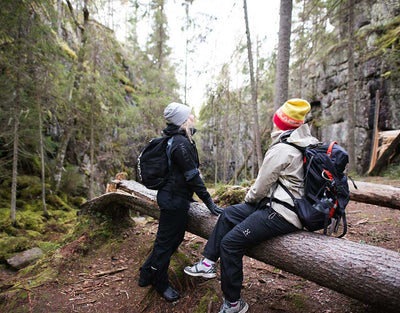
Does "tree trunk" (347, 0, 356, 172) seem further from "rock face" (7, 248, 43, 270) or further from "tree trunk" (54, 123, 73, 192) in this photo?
"tree trunk" (54, 123, 73, 192)

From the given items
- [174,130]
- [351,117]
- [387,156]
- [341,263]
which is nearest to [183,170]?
[174,130]

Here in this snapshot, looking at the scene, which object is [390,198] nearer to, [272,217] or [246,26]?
[272,217]

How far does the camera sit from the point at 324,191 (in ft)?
7.42

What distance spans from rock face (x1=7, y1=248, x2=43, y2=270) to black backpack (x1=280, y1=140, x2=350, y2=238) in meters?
6.84

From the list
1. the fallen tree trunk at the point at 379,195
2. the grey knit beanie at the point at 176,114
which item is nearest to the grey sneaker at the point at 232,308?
the grey knit beanie at the point at 176,114

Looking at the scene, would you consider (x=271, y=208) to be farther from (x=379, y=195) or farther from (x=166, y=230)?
(x=379, y=195)

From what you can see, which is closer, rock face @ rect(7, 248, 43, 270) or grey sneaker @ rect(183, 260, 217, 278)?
grey sneaker @ rect(183, 260, 217, 278)

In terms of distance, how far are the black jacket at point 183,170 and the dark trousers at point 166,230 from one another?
0.37 feet

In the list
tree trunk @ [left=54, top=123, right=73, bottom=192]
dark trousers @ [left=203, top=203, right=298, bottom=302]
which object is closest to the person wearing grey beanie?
dark trousers @ [left=203, top=203, right=298, bottom=302]

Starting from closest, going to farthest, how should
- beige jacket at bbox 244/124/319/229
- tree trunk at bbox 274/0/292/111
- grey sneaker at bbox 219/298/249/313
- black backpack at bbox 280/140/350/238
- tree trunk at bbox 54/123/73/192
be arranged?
black backpack at bbox 280/140/350/238 → beige jacket at bbox 244/124/319/229 → grey sneaker at bbox 219/298/249/313 → tree trunk at bbox 274/0/292/111 → tree trunk at bbox 54/123/73/192

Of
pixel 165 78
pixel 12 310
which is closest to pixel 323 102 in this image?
pixel 165 78

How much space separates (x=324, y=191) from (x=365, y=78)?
15.4 metres

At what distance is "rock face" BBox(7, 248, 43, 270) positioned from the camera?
5.83 m

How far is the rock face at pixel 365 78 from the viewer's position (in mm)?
12078
